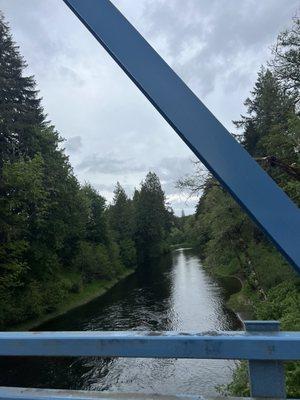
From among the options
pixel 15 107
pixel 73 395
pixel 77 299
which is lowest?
pixel 73 395

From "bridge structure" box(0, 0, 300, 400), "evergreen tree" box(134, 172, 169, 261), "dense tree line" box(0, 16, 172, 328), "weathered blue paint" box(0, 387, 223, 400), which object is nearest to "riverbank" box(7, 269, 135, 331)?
"dense tree line" box(0, 16, 172, 328)

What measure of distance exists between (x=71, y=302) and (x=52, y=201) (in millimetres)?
7095

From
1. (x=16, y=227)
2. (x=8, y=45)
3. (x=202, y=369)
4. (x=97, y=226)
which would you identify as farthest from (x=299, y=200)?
(x=97, y=226)

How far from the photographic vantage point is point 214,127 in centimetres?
213

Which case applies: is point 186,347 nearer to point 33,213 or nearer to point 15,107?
point 33,213

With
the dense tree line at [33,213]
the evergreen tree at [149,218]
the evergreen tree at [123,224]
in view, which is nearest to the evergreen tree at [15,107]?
the dense tree line at [33,213]

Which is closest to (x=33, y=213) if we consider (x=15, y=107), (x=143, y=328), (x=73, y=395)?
(x=15, y=107)

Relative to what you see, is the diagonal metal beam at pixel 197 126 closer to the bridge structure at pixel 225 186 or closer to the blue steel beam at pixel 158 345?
the bridge structure at pixel 225 186

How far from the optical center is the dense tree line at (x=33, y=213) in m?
23.1

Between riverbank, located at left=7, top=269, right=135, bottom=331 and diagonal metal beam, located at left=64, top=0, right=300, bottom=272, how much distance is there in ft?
74.3

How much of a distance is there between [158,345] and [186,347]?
14cm

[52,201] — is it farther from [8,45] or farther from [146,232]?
[146,232]

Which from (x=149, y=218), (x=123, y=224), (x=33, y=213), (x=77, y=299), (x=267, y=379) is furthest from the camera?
(x=149, y=218)

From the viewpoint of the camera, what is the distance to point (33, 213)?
1043 inches
